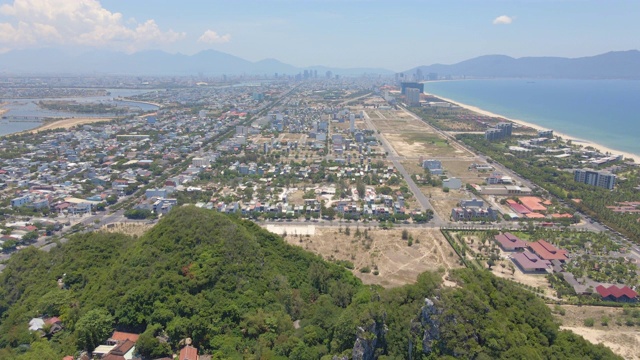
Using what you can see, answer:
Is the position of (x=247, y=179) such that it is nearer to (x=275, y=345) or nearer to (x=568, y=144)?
(x=275, y=345)

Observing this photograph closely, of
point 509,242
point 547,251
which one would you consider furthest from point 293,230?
point 547,251

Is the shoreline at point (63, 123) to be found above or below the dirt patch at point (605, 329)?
above

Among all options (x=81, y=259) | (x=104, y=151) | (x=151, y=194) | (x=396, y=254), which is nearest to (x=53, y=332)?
(x=81, y=259)

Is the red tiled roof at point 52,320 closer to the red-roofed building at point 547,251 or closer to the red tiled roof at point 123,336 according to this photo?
the red tiled roof at point 123,336

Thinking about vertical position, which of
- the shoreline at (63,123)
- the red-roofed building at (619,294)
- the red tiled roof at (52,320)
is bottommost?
the red-roofed building at (619,294)

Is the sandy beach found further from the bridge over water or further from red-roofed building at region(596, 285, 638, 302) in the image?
red-roofed building at region(596, 285, 638, 302)

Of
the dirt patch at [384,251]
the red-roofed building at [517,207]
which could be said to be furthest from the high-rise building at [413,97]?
the dirt patch at [384,251]
